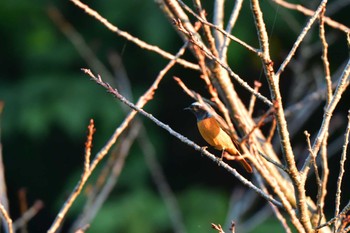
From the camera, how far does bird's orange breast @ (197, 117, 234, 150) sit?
3836 mm

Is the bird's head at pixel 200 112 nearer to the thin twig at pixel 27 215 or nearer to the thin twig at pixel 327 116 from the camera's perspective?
the thin twig at pixel 27 215

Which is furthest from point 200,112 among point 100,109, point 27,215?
point 100,109

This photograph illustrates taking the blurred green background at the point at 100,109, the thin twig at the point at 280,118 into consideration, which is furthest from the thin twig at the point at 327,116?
the blurred green background at the point at 100,109

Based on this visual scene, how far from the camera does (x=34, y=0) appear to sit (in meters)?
9.73

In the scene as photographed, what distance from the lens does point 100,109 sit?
910 centimetres

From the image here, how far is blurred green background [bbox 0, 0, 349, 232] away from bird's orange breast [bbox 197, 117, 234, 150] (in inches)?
160

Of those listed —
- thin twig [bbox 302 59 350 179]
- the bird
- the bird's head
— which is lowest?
thin twig [bbox 302 59 350 179]

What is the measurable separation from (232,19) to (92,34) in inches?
255

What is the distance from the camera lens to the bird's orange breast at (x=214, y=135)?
151 inches

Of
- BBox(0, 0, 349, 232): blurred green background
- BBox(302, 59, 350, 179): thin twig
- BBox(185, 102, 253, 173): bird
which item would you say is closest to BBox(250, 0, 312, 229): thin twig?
BBox(302, 59, 350, 179): thin twig

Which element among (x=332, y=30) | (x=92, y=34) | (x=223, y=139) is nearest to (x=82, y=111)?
(x=92, y=34)

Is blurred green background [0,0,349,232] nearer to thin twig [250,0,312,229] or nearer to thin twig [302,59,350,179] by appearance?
thin twig [302,59,350,179]

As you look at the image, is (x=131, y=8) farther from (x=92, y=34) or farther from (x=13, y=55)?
(x=13, y=55)

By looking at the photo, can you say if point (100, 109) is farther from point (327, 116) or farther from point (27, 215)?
point (327, 116)
